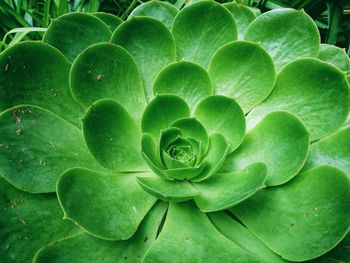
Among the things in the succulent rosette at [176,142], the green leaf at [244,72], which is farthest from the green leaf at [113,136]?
the green leaf at [244,72]

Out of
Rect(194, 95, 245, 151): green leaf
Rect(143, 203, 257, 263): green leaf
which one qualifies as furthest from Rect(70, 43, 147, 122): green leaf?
Rect(143, 203, 257, 263): green leaf

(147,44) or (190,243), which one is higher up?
(147,44)

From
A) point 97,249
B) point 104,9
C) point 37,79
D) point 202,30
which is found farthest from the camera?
point 104,9

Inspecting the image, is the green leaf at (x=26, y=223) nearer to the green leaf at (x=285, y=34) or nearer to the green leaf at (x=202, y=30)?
the green leaf at (x=202, y=30)

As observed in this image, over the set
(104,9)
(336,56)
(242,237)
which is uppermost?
(336,56)

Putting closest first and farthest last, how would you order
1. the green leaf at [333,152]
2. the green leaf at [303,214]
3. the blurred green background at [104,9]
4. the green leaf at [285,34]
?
the green leaf at [303,214]
the green leaf at [333,152]
the green leaf at [285,34]
the blurred green background at [104,9]

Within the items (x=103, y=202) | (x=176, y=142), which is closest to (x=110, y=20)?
(x=176, y=142)

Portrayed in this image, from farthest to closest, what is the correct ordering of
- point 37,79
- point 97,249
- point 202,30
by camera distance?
point 202,30
point 37,79
point 97,249

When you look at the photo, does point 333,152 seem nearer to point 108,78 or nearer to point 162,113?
point 162,113
